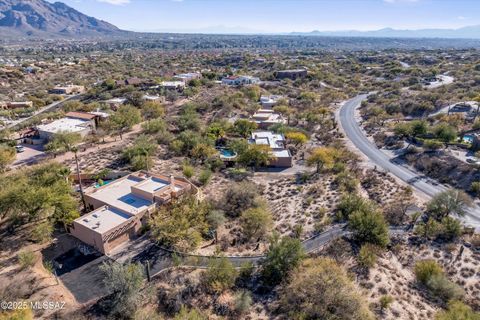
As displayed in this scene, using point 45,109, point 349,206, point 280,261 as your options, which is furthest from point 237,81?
point 280,261

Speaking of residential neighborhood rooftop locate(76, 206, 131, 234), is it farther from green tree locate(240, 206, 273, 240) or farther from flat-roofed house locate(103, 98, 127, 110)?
flat-roofed house locate(103, 98, 127, 110)

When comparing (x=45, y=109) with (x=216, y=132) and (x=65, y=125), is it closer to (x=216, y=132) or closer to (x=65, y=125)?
(x=65, y=125)

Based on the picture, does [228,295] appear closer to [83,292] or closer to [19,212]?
[83,292]

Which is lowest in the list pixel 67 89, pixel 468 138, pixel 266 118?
pixel 266 118

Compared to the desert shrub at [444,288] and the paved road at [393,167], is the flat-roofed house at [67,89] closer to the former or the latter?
the paved road at [393,167]

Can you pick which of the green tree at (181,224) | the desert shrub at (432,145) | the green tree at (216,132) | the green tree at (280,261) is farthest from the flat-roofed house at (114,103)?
the desert shrub at (432,145)
